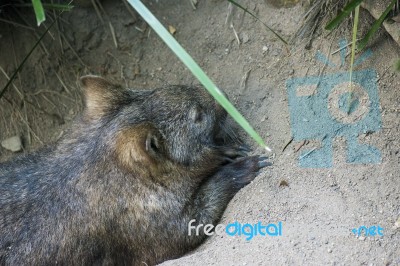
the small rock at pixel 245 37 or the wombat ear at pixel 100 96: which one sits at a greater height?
the wombat ear at pixel 100 96

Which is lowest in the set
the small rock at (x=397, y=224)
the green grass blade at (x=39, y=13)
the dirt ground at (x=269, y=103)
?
the small rock at (x=397, y=224)

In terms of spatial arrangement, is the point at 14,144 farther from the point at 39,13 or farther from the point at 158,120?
the point at 39,13

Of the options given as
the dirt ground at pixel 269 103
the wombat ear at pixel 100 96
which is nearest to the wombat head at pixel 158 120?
the wombat ear at pixel 100 96

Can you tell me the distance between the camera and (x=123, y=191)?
3.01 metres

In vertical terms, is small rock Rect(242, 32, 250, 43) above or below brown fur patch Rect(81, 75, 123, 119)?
below

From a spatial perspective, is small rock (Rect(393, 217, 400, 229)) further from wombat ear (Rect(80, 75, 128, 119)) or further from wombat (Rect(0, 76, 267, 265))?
wombat ear (Rect(80, 75, 128, 119))

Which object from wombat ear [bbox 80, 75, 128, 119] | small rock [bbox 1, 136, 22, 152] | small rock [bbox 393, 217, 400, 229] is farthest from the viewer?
small rock [bbox 1, 136, 22, 152]

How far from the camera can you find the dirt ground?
8.36 ft

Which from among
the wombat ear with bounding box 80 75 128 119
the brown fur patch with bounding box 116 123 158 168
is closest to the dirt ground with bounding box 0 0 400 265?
the brown fur patch with bounding box 116 123 158 168

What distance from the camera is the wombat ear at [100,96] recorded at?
3375 millimetres

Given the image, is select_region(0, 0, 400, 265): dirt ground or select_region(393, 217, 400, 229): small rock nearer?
select_region(393, 217, 400, 229): small rock

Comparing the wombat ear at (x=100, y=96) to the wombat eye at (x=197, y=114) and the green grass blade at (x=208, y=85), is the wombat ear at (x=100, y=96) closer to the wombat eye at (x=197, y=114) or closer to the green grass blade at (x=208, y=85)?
the wombat eye at (x=197, y=114)

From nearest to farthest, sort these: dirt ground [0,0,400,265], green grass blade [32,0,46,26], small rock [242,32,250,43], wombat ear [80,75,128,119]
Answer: green grass blade [32,0,46,26], dirt ground [0,0,400,265], wombat ear [80,75,128,119], small rock [242,32,250,43]

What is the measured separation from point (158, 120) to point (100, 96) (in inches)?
18.6
